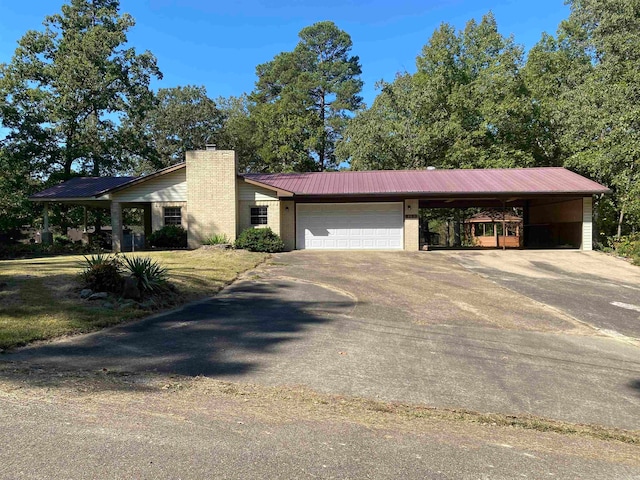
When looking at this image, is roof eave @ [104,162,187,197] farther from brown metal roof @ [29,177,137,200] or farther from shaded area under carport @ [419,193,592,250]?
shaded area under carport @ [419,193,592,250]

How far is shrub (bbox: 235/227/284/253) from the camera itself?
19.5 m

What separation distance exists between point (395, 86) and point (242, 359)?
3046 centimetres

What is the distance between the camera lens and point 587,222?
21.1m

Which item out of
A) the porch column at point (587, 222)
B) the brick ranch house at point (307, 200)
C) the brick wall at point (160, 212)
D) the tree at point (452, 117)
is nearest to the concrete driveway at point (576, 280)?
the porch column at point (587, 222)

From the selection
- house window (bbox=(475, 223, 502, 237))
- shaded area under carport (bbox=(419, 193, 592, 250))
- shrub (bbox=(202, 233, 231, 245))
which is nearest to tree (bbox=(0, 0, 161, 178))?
shrub (bbox=(202, 233, 231, 245))

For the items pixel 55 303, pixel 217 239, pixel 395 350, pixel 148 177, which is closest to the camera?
pixel 395 350

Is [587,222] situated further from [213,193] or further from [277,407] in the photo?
[277,407]

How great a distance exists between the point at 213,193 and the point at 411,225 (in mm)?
10078

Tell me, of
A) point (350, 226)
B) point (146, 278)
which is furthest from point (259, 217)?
point (146, 278)

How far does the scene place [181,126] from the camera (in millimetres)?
40875

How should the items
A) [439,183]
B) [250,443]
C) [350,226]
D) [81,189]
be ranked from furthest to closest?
[81,189], [439,183], [350,226], [250,443]

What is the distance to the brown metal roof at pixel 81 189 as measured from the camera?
21.8 metres

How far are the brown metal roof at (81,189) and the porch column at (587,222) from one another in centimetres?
2372

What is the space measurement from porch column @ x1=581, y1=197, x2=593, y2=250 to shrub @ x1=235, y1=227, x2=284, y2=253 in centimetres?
1523
